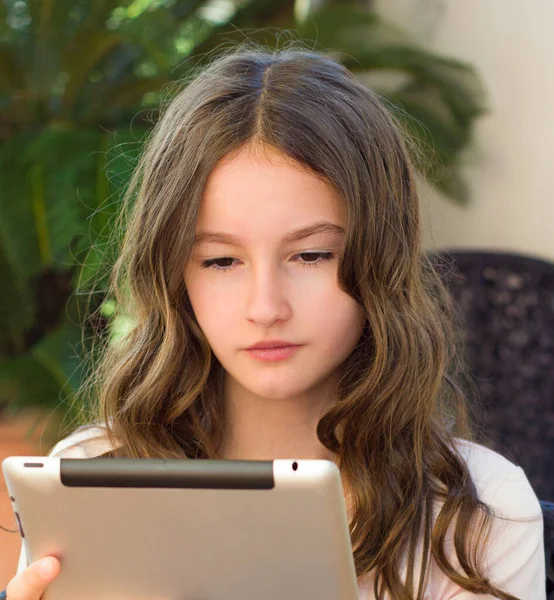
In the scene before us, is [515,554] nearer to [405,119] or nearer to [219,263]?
[219,263]

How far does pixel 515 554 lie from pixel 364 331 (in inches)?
12.6

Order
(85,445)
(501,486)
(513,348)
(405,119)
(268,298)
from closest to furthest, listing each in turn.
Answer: (268,298)
(501,486)
(85,445)
(405,119)
(513,348)

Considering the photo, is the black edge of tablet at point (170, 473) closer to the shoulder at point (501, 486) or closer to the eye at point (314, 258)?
the eye at point (314, 258)

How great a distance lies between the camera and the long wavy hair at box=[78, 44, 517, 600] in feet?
3.74

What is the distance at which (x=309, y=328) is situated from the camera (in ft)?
3.61

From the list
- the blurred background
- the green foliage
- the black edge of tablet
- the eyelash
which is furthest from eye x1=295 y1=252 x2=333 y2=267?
the green foliage

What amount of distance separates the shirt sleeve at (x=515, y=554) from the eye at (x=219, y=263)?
44cm

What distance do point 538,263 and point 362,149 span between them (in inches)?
47.3

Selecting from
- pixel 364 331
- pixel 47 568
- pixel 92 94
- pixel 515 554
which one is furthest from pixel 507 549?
pixel 92 94

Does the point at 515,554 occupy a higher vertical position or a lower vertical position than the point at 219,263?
lower

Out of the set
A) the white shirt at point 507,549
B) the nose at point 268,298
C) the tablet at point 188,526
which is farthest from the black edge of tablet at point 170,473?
the white shirt at point 507,549

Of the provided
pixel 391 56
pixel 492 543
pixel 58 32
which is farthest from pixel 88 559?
pixel 58 32

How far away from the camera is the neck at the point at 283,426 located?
125cm

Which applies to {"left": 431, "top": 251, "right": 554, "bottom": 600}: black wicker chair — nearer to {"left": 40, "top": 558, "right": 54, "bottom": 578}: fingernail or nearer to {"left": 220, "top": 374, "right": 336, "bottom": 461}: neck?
{"left": 220, "top": 374, "right": 336, "bottom": 461}: neck
